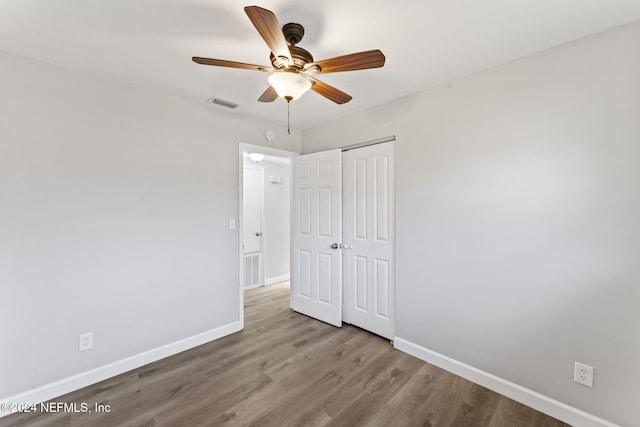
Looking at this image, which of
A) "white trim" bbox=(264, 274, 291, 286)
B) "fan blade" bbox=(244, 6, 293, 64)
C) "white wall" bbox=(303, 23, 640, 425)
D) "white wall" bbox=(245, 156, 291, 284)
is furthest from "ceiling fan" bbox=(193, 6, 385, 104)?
"white trim" bbox=(264, 274, 291, 286)

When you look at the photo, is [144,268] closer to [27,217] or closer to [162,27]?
[27,217]

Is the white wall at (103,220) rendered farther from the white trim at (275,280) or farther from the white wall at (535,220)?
the white wall at (535,220)

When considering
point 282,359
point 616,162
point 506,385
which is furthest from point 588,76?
point 282,359

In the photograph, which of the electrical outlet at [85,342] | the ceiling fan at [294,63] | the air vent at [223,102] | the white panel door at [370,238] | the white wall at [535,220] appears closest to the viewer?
the ceiling fan at [294,63]

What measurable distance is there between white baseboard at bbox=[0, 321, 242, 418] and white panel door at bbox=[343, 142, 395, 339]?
1.50 meters

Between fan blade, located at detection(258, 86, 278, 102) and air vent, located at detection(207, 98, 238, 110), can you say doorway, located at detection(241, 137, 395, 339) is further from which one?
fan blade, located at detection(258, 86, 278, 102)

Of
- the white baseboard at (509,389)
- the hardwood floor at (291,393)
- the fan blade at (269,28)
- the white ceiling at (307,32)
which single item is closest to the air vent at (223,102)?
the white ceiling at (307,32)

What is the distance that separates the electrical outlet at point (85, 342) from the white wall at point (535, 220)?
271cm

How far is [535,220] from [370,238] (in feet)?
4.70

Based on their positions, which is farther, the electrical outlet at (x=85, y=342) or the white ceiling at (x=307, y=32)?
the electrical outlet at (x=85, y=342)

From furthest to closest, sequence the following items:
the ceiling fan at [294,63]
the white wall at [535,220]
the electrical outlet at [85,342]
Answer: the electrical outlet at [85,342]
the white wall at [535,220]
the ceiling fan at [294,63]

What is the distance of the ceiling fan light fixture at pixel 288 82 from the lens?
4.93 feet

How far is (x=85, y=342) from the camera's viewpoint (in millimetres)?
2115

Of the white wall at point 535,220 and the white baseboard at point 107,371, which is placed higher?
the white wall at point 535,220
